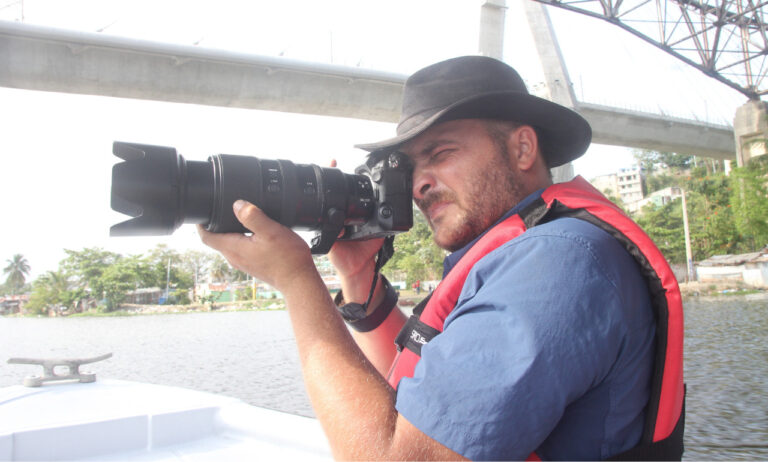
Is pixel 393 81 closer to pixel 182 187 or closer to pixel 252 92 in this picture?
pixel 252 92

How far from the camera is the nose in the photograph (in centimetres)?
101

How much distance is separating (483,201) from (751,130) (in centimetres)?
2059

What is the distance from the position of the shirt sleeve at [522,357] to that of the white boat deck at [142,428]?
150cm

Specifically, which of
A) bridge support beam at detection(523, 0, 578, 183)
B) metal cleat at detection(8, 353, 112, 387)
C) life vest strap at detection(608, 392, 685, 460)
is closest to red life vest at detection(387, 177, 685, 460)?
life vest strap at detection(608, 392, 685, 460)

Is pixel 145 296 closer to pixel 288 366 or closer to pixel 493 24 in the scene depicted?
pixel 288 366

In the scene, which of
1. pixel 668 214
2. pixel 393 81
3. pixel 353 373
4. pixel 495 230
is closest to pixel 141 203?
pixel 353 373

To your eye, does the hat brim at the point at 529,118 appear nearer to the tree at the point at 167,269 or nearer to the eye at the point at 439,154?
the eye at the point at 439,154

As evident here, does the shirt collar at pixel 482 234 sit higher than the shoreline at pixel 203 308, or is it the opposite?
the shirt collar at pixel 482 234

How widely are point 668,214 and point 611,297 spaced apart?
3645 cm

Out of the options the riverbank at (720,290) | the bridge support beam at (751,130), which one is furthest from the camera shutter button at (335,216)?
the bridge support beam at (751,130)

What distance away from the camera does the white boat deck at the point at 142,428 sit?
1.93 m

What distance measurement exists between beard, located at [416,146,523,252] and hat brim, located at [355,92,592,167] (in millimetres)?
75

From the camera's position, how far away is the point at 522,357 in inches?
21.6

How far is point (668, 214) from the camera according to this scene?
32625 mm
